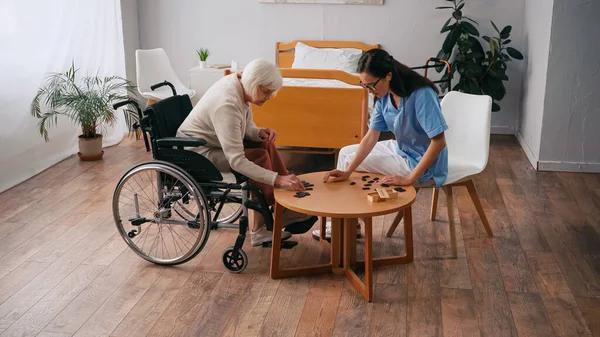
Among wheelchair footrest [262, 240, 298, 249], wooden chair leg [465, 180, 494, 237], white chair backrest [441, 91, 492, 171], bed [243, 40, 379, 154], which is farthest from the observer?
bed [243, 40, 379, 154]

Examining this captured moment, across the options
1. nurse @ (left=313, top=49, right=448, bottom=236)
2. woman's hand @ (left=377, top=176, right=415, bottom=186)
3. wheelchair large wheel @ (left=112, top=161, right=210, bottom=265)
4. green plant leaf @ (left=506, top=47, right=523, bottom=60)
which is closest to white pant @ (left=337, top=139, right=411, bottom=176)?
nurse @ (left=313, top=49, right=448, bottom=236)

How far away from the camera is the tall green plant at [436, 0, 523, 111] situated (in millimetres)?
5480

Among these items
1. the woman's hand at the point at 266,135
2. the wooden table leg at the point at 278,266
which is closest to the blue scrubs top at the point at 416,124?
the woman's hand at the point at 266,135

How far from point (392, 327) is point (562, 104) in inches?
104

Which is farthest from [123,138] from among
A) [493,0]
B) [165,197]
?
[493,0]

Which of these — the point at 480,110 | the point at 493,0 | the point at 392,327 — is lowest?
the point at 392,327

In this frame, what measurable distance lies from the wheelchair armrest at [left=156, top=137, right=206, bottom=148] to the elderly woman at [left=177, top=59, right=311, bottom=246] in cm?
9

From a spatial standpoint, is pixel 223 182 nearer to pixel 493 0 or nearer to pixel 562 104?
pixel 562 104

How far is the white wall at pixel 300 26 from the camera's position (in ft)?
19.2

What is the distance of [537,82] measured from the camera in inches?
196

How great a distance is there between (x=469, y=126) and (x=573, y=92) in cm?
152

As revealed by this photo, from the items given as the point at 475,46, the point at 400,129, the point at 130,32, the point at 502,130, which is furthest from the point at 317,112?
the point at 130,32

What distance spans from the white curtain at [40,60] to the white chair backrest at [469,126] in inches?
109

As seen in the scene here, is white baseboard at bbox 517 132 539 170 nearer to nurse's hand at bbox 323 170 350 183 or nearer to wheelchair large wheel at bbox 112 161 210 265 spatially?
nurse's hand at bbox 323 170 350 183
